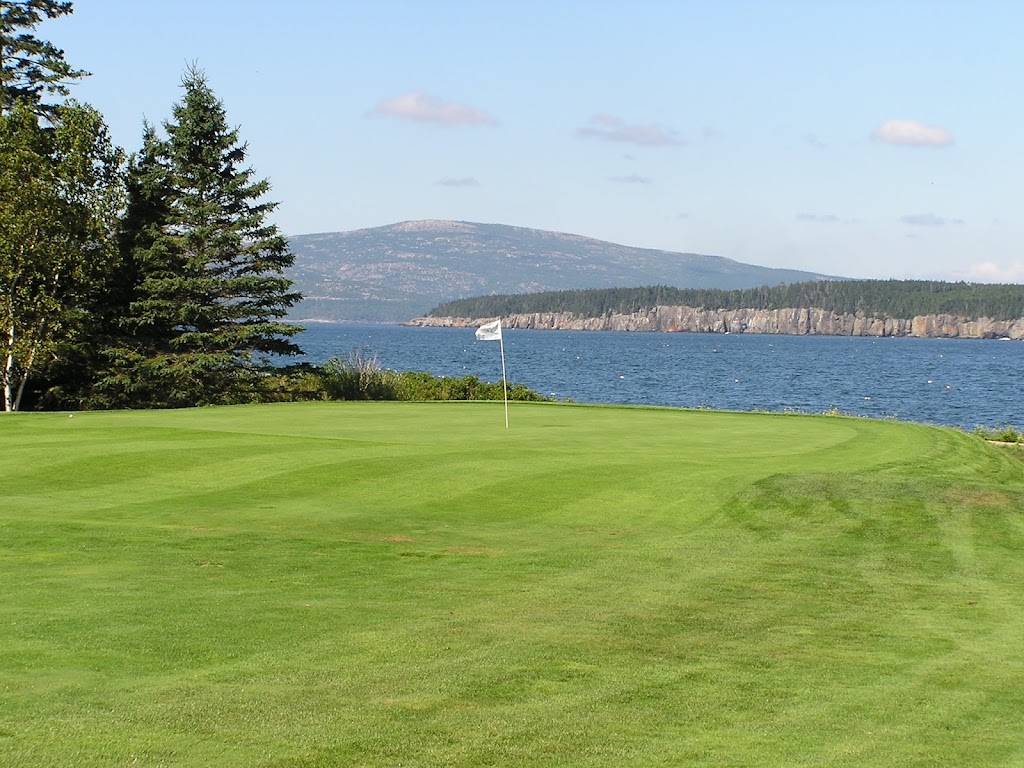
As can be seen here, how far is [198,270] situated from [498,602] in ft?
110

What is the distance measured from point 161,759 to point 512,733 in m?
1.92

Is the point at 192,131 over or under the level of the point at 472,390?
over

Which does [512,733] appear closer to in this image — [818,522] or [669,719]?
[669,719]

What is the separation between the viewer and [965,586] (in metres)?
12.5

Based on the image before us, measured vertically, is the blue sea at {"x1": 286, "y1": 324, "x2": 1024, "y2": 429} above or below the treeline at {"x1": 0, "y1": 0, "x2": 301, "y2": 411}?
below

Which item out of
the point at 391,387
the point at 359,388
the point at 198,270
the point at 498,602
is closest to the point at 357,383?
the point at 359,388

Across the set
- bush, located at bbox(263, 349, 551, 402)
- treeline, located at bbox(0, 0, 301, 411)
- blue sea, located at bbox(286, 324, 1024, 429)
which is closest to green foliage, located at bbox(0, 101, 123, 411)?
treeline, located at bbox(0, 0, 301, 411)

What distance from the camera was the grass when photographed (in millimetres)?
6633

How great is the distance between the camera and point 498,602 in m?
10.5

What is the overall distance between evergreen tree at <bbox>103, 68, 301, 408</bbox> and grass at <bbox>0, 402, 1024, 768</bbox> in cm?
1916

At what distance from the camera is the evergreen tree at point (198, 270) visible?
40.5 m

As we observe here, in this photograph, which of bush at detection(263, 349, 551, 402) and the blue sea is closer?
bush at detection(263, 349, 551, 402)

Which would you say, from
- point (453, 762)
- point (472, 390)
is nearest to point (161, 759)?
point (453, 762)

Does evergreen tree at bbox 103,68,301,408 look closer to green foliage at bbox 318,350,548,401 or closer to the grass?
green foliage at bbox 318,350,548,401
